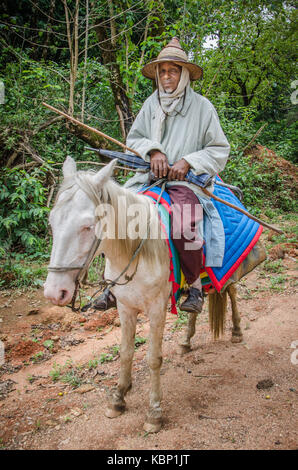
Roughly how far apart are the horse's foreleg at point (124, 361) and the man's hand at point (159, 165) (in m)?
1.10

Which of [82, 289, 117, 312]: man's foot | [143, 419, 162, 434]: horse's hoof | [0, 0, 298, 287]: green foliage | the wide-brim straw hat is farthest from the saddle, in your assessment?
[0, 0, 298, 287]: green foliage

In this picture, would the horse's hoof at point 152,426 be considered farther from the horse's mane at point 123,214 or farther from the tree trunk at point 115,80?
the tree trunk at point 115,80

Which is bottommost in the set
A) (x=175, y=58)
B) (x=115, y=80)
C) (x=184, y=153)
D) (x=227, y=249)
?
(x=227, y=249)

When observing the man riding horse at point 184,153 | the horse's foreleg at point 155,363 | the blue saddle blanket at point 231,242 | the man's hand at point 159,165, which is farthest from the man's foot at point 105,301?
the man's hand at point 159,165

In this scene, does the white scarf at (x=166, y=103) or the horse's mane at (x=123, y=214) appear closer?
the horse's mane at (x=123, y=214)

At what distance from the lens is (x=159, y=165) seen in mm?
2551

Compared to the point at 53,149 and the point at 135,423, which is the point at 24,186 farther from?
the point at 135,423

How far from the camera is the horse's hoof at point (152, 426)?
2.43 meters

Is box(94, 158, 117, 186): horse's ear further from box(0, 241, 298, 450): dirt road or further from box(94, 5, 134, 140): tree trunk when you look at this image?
box(94, 5, 134, 140): tree trunk

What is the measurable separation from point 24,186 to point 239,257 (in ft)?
13.0

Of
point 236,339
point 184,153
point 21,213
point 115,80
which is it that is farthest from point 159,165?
point 115,80

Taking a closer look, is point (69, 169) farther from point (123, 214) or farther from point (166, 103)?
point (166, 103)

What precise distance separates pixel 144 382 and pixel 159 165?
205 cm
